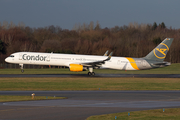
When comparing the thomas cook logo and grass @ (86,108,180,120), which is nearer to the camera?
grass @ (86,108,180,120)

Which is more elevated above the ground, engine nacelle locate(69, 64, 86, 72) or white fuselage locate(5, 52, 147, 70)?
white fuselage locate(5, 52, 147, 70)

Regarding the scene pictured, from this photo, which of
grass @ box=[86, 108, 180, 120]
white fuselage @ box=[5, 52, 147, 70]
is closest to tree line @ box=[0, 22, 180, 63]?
white fuselage @ box=[5, 52, 147, 70]

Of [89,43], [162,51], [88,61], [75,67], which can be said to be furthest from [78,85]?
[89,43]

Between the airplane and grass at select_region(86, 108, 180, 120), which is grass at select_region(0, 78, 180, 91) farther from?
grass at select_region(86, 108, 180, 120)

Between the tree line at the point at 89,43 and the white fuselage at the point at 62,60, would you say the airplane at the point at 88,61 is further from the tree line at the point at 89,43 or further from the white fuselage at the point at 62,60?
the tree line at the point at 89,43

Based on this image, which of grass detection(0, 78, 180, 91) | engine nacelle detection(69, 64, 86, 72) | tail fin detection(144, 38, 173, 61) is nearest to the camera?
grass detection(0, 78, 180, 91)

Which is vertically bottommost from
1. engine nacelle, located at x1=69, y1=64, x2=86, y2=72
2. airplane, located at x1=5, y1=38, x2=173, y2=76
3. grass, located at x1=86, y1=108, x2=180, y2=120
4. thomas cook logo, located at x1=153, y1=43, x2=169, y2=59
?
grass, located at x1=86, y1=108, x2=180, y2=120

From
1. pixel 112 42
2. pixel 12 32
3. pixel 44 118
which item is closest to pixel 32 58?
pixel 44 118

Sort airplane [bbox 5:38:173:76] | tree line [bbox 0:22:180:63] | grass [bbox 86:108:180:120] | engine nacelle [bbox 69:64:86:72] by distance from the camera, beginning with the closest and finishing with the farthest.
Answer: grass [bbox 86:108:180:120] < engine nacelle [bbox 69:64:86:72] < airplane [bbox 5:38:173:76] < tree line [bbox 0:22:180:63]

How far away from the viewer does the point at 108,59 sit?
47156 mm

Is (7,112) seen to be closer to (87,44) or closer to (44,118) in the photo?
(44,118)

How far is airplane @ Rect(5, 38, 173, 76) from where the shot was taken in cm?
4744

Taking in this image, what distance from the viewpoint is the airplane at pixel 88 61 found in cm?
4744

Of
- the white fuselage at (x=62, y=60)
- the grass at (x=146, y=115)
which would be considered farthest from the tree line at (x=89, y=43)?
the grass at (x=146, y=115)
